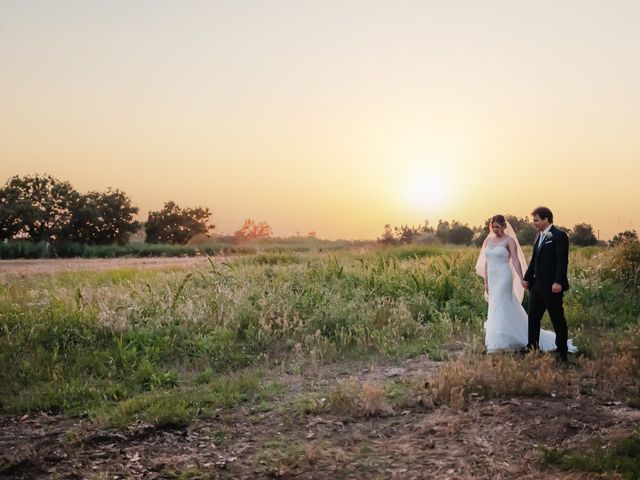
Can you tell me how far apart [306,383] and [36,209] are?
3185cm

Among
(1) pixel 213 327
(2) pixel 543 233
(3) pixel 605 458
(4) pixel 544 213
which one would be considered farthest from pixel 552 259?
(1) pixel 213 327

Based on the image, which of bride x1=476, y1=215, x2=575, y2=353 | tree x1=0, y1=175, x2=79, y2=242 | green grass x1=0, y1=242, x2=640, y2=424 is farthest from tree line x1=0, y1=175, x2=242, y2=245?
bride x1=476, y1=215, x2=575, y2=353

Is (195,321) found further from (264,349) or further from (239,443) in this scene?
(239,443)

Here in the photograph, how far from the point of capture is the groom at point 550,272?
32.4ft

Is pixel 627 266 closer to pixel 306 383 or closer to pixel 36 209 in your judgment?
pixel 306 383

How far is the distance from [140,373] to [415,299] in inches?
245

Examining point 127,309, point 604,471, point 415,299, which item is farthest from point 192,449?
point 415,299

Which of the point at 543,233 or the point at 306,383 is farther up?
the point at 543,233

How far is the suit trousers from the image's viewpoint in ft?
33.0

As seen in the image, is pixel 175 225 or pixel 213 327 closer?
pixel 213 327

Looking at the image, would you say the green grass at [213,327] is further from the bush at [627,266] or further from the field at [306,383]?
the bush at [627,266]

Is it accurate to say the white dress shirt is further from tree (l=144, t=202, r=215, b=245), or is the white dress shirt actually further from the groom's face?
tree (l=144, t=202, r=215, b=245)

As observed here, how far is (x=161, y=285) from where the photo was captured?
48.6 ft

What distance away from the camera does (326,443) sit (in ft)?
22.4
